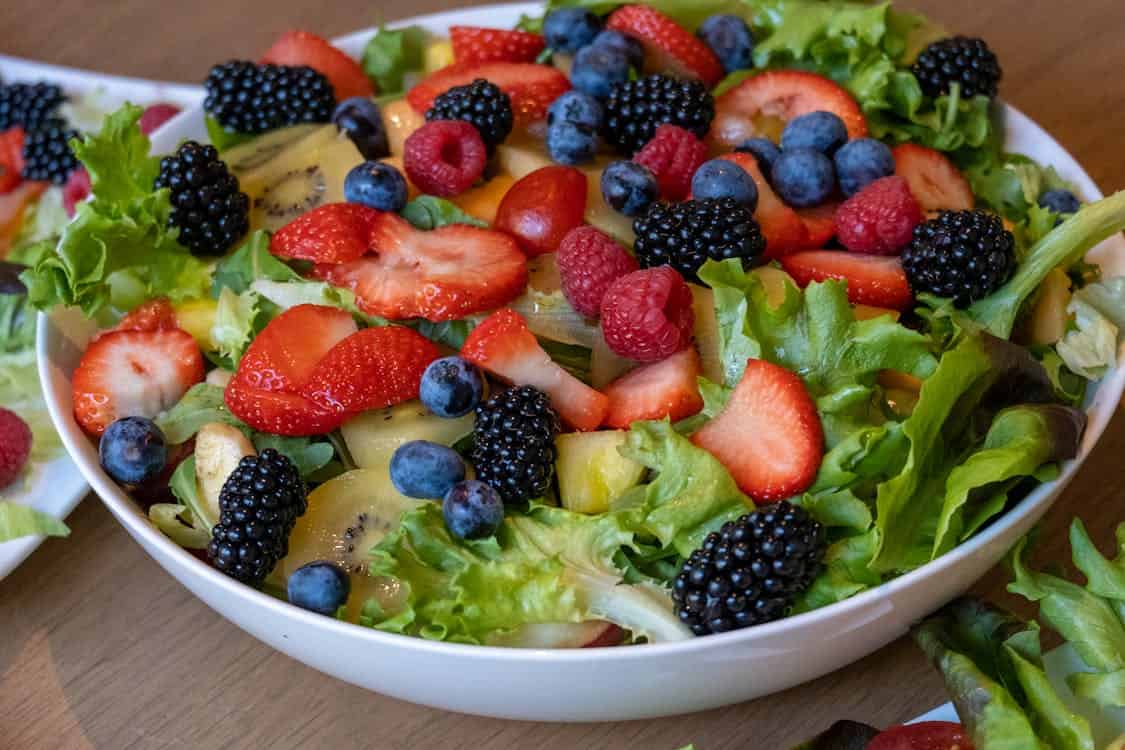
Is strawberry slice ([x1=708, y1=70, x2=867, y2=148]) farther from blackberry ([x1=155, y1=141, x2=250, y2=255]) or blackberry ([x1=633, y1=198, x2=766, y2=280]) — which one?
blackberry ([x1=155, y1=141, x2=250, y2=255])

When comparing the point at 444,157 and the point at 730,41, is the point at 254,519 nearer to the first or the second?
the point at 444,157

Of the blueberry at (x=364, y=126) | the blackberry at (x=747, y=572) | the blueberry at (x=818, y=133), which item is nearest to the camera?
the blackberry at (x=747, y=572)

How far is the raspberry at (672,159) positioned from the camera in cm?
154

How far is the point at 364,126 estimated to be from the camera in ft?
5.53

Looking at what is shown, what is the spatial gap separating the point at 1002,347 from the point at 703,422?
0.32m

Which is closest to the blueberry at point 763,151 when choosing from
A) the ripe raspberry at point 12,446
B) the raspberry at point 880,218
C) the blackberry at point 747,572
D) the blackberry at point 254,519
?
the raspberry at point 880,218

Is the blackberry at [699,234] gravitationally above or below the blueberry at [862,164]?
below

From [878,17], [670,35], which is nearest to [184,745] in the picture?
[670,35]

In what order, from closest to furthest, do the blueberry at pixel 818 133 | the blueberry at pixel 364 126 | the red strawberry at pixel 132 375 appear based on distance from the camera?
1. the red strawberry at pixel 132 375
2. the blueberry at pixel 818 133
3. the blueberry at pixel 364 126

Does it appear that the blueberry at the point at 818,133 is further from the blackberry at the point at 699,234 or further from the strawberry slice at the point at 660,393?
the strawberry slice at the point at 660,393

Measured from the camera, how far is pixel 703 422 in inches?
51.5

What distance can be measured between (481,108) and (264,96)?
1.13 ft

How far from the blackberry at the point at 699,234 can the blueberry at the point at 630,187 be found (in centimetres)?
8

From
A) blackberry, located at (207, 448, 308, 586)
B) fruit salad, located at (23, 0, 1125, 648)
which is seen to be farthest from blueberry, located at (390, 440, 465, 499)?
blackberry, located at (207, 448, 308, 586)
